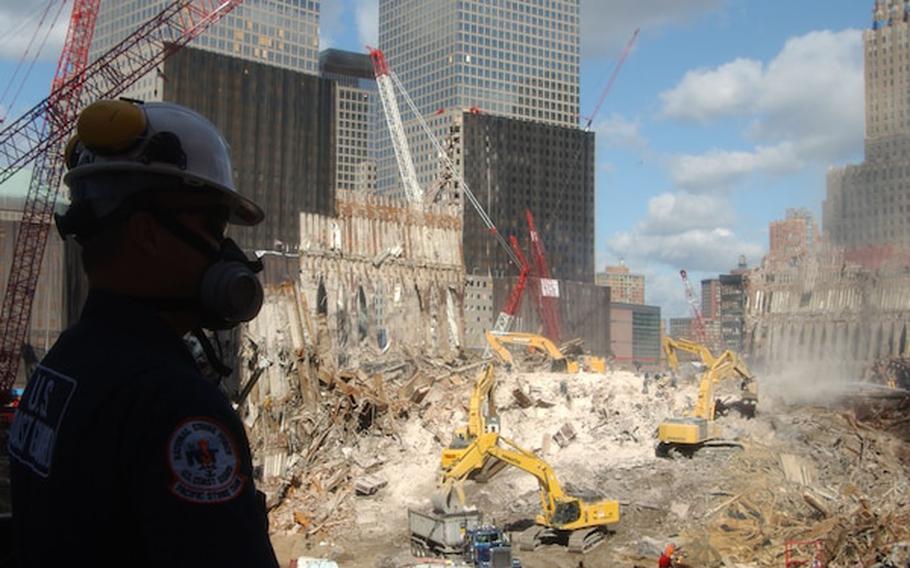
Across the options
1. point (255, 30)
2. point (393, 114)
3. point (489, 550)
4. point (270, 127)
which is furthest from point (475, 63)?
point (489, 550)

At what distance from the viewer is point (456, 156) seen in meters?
113

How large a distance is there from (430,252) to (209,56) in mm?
20897

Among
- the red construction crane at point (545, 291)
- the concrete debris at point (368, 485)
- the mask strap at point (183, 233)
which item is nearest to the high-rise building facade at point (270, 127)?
the concrete debris at point (368, 485)

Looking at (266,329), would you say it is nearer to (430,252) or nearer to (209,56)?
(430,252)

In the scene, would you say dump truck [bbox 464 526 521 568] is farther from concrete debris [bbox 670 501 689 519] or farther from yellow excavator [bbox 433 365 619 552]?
concrete debris [bbox 670 501 689 519]

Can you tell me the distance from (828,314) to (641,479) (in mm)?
64413

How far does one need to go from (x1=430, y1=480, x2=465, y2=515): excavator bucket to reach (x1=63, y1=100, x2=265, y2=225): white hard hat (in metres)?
23.0

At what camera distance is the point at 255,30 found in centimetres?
17725

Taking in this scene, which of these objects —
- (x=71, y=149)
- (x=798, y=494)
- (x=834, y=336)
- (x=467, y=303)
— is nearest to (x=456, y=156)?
(x=467, y=303)

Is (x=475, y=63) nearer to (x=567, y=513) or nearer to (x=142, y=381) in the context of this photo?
(x=567, y=513)

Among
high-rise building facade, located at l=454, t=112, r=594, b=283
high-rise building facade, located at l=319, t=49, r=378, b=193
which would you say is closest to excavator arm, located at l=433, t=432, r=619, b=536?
high-rise building facade, located at l=454, t=112, r=594, b=283

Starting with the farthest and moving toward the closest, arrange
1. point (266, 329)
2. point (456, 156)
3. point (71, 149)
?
point (456, 156) < point (266, 329) < point (71, 149)


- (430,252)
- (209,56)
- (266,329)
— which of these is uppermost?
(209,56)

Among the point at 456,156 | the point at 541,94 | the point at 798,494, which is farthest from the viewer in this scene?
the point at 541,94
